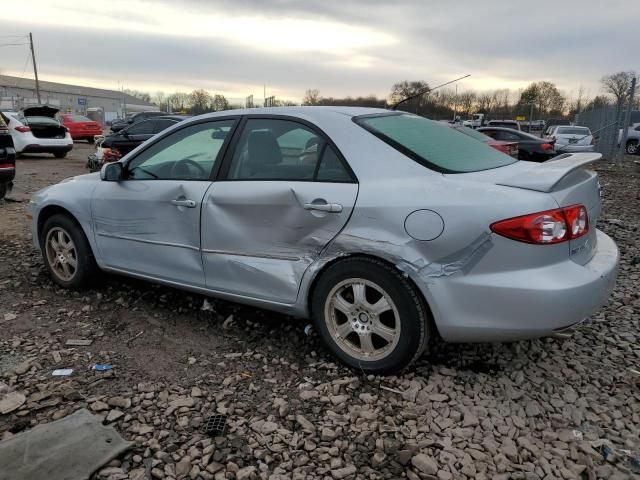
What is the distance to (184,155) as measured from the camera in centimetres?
368

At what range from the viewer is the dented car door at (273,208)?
2951mm

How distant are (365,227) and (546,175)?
1.01 m

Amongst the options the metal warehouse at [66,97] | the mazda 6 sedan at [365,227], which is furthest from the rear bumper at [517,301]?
the metal warehouse at [66,97]

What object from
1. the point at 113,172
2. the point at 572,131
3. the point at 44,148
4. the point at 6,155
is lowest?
the point at 44,148

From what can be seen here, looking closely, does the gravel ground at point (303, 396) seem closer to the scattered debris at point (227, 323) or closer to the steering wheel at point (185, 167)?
the scattered debris at point (227, 323)

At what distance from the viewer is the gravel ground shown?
234cm

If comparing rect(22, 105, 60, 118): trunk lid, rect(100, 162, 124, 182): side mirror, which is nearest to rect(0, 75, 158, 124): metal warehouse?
rect(22, 105, 60, 118): trunk lid

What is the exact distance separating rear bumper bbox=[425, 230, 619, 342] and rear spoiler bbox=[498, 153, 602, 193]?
408 millimetres

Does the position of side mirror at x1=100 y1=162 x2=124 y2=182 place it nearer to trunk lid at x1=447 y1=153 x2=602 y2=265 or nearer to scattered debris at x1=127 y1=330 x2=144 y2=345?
Answer: scattered debris at x1=127 y1=330 x2=144 y2=345

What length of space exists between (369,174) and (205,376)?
1546mm

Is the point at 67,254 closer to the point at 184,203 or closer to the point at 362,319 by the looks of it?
the point at 184,203

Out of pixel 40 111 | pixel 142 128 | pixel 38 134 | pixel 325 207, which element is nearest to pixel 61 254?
pixel 325 207

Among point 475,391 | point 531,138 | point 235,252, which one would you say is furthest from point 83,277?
point 531,138

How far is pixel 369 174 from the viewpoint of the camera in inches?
113
